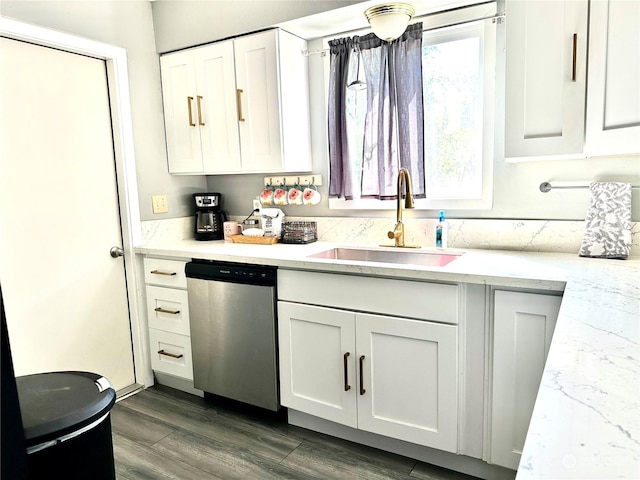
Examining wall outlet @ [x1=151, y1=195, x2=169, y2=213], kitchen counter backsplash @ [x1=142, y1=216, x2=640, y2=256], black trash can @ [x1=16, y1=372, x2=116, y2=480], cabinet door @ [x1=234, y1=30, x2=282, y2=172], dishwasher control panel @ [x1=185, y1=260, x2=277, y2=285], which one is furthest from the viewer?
wall outlet @ [x1=151, y1=195, x2=169, y2=213]

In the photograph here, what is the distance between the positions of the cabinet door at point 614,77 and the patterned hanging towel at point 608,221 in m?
0.38

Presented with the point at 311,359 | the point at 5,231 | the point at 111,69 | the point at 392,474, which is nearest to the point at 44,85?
the point at 111,69

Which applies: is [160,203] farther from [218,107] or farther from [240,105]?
[240,105]

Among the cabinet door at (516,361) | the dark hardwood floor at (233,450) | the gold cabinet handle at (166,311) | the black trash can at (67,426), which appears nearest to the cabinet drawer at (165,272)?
→ the gold cabinet handle at (166,311)

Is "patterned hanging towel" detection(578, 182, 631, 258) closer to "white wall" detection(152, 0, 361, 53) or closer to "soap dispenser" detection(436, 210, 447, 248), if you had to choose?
"soap dispenser" detection(436, 210, 447, 248)

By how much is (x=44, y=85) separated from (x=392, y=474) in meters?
2.52

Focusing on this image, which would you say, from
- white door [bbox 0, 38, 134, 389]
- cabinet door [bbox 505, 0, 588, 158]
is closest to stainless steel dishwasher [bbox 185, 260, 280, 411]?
white door [bbox 0, 38, 134, 389]

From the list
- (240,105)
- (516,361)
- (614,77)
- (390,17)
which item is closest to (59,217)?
(240,105)

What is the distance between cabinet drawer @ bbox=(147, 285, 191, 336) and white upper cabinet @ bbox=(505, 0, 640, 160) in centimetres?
190

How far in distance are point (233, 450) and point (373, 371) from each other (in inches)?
30.4

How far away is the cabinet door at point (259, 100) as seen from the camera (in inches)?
100

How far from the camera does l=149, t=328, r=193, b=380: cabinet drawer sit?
2.73 m

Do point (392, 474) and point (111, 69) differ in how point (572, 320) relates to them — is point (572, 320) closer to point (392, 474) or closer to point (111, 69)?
point (392, 474)

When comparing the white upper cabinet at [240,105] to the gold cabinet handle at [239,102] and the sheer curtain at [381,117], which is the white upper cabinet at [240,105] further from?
the sheer curtain at [381,117]
